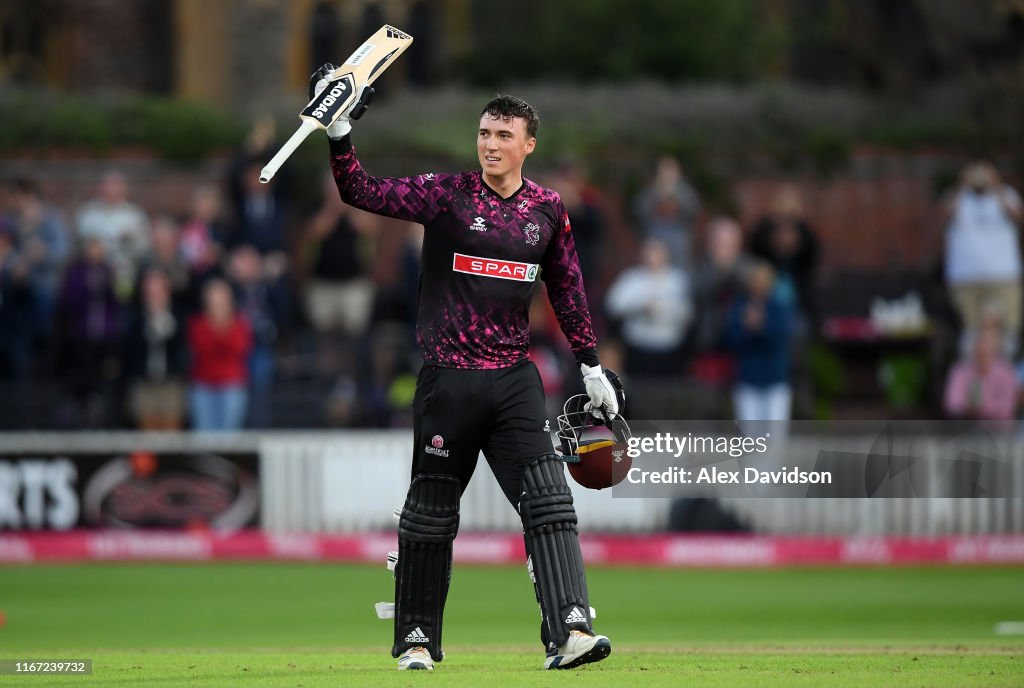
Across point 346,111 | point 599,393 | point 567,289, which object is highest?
point 346,111

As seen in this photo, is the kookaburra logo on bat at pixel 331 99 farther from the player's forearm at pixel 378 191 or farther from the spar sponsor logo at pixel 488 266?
the spar sponsor logo at pixel 488 266

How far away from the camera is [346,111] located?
7.13 meters

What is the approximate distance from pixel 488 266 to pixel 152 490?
29.0 ft

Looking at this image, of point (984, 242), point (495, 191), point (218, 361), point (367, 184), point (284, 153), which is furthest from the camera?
point (984, 242)

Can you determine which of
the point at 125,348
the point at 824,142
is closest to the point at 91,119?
the point at 125,348

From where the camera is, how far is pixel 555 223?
7555mm

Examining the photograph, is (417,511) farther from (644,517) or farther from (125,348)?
(125,348)

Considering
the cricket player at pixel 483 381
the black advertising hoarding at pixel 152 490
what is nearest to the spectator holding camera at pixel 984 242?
the black advertising hoarding at pixel 152 490

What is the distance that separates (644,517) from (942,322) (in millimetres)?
4726

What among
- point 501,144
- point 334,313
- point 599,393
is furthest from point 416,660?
point 334,313

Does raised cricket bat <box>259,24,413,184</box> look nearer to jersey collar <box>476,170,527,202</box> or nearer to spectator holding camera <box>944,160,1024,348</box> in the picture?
jersey collar <box>476,170,527,202</box>

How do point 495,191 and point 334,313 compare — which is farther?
point 334,313

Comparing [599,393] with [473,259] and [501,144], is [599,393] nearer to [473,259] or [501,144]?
[473,259]

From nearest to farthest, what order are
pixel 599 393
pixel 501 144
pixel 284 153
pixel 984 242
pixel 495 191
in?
pixel 284 153 < pixel 501 144 < pixel 495 191 < pixel 599 393 < pixel 984 242
